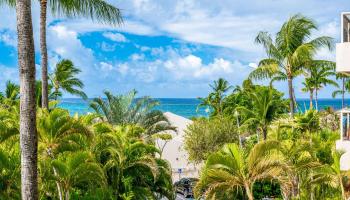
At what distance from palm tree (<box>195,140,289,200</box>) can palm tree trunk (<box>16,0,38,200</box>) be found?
29.9 ft

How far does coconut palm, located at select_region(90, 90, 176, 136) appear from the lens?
30.8 m

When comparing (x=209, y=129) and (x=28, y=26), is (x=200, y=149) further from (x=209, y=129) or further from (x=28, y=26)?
(x=28, y=26)

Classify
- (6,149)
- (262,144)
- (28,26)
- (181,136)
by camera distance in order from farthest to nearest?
1. (181,136)
2. (262,144)
3. (6,149)
4. (28,26)

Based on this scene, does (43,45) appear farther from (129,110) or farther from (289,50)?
(289,50)

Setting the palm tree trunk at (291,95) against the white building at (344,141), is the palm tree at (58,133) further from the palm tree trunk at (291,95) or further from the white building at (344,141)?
the palm tree trunk at (291,95)

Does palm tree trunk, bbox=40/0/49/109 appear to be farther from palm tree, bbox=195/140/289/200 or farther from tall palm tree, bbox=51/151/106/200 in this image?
palm tree, bbox=195/140/289/200

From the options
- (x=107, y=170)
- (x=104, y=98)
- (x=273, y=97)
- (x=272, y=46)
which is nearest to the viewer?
(x=107, y=170)

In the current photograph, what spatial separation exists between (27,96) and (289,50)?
30.1 meters

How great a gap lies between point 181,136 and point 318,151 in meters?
25.0

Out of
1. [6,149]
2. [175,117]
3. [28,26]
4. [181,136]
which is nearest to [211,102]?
[175,117]

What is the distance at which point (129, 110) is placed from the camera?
31250mm

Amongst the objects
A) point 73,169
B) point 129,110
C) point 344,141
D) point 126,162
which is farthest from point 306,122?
point 73,169

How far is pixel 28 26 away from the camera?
957 centimetres

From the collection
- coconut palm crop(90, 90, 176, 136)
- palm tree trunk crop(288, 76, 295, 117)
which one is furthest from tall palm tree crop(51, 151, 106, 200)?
palm tree trunk crop(288, 76, 295, 117)
